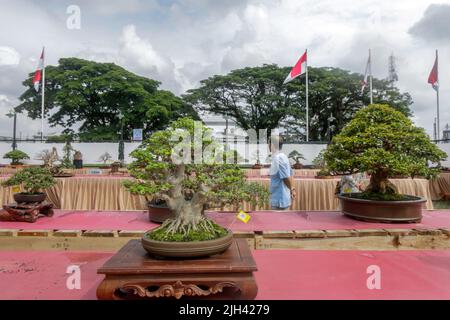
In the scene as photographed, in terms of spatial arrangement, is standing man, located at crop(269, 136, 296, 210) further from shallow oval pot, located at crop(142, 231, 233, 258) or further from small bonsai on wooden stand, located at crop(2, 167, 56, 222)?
small bonsai on wooden stand, located at crop(2, 167, 56, 222)

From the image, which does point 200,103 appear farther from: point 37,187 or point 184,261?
point 184,261

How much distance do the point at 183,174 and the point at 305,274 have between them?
2.76ft

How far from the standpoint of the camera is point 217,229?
4.33 ft

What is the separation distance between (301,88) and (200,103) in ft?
19.9

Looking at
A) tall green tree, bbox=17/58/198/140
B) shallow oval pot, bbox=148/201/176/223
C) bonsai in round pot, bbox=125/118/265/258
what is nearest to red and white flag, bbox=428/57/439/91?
tall green tree, bbox=17/58/198/140

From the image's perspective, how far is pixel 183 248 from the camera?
3.68 feet

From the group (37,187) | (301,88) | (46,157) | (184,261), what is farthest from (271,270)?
(301,88)

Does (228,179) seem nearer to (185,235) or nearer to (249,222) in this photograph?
(185,235)

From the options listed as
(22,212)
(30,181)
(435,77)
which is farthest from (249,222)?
(435,77)

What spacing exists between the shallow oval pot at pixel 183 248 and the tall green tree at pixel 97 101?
1286 cm

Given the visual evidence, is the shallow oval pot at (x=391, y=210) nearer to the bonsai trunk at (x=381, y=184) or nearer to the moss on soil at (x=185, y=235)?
the bonsai trunk at (x=381, y=184)

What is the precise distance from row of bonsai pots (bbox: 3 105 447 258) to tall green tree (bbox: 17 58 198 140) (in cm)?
1188

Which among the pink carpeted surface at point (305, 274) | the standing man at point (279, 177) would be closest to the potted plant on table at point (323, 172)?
the standing man at point (279, 177)

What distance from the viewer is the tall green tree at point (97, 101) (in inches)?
556
